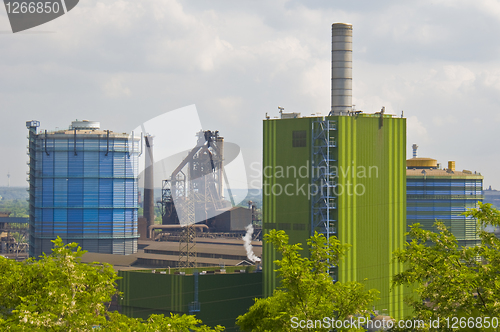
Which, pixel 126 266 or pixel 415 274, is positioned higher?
pixel 415 274

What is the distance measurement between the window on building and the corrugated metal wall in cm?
3400

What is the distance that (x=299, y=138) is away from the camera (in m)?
43.2

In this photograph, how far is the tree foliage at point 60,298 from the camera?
15109 mm

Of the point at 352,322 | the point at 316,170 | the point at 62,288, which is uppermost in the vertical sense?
the point at 316,170

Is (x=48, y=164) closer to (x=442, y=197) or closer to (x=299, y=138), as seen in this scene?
(x=299, y=138)

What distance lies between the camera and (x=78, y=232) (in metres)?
71.4

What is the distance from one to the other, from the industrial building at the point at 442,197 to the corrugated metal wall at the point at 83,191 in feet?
118

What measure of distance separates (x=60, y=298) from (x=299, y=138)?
29.3 m

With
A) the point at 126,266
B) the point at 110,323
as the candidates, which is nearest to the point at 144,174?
the point at 126,266

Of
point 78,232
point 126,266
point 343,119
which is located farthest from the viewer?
point 78,232

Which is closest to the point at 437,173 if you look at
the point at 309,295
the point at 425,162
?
the point at 425,162

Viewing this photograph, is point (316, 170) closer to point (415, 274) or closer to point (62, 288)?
point (415, 274)

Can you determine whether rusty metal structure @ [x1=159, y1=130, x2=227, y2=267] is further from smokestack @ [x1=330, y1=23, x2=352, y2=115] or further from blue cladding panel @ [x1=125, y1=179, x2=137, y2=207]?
smokestack @ [x1=330, y1=23, x2=352, y2=115]

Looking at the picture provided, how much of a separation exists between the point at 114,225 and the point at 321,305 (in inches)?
2283
